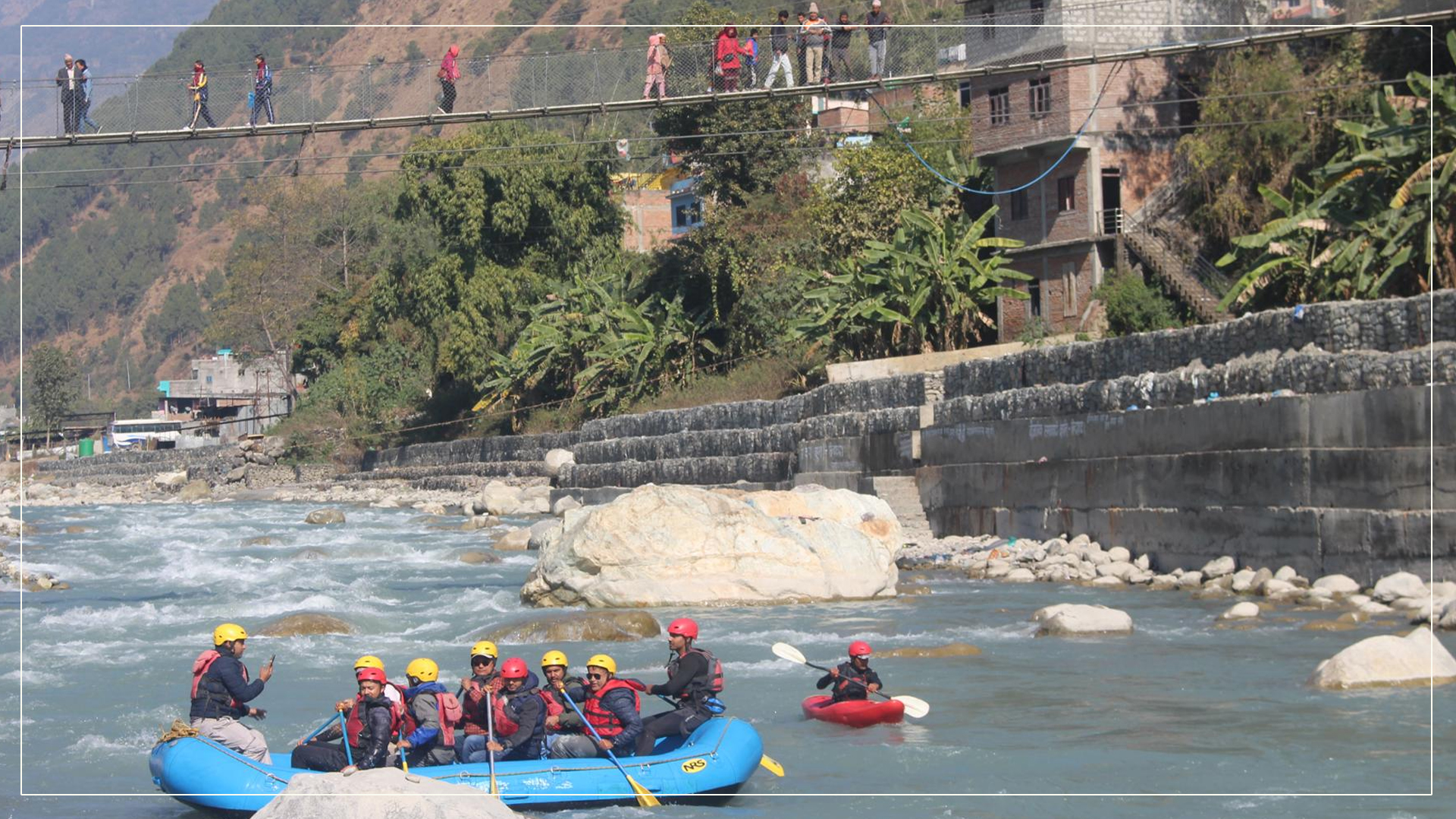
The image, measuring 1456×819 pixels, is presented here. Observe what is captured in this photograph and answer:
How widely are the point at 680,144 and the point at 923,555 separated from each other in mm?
25256

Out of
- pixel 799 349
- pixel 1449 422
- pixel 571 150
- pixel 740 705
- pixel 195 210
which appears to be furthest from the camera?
pixel 195 210

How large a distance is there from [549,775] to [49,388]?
83811 millimetres

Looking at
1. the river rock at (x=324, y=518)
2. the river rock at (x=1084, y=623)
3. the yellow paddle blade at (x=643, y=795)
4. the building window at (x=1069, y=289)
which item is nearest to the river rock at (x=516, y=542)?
the river rock at (x=324, y=518)

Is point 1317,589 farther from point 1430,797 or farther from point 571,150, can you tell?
point 571,150

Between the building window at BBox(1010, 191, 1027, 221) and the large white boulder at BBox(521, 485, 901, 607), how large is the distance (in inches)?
688

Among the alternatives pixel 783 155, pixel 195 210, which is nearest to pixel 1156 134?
pixel 783 155

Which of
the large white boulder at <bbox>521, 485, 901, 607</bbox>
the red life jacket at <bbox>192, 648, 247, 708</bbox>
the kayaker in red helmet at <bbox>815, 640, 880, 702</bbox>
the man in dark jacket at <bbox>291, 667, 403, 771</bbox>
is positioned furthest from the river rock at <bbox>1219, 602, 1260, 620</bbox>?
the red life jacket at <bbox>192, 648, 247, 708</bbox>

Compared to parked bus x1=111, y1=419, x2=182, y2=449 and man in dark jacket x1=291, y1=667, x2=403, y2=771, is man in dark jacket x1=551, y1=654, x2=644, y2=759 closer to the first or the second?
man in dark jacket x1=291, y1=667, x2=403, y2=771

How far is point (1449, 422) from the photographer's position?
614 inches

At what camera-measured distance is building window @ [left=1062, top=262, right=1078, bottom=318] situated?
33.4m

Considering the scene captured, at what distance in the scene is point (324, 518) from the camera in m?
36.1

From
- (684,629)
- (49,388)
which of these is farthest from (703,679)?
(49,388)

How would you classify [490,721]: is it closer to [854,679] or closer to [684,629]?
[684,629]

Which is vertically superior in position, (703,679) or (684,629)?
(684,629)
